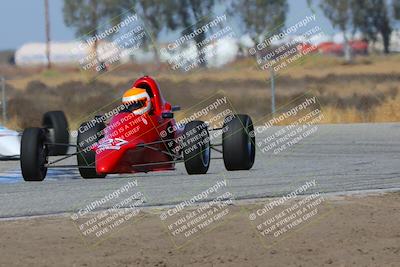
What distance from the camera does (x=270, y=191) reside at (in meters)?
15.8

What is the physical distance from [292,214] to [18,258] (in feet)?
12.4

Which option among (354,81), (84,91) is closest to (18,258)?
(84,91)

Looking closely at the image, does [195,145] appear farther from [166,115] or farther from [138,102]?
[138,102]

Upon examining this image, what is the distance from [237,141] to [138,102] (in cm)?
155

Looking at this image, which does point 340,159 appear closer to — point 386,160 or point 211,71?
point 386,160

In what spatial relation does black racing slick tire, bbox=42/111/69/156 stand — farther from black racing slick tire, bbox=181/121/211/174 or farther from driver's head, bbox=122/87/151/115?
black racing slick tire, bbox=181/121/211/174

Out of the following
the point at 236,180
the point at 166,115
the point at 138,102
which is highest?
the point at 138,102

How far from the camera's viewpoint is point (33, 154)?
16719 millimetres

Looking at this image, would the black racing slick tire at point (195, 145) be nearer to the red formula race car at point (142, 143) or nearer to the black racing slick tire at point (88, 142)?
the red formula race car at point (142, 143)

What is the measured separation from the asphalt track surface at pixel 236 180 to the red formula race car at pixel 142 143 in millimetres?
261

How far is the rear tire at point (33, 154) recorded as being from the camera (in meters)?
16.7

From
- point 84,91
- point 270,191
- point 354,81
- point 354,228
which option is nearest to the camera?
point 354,228

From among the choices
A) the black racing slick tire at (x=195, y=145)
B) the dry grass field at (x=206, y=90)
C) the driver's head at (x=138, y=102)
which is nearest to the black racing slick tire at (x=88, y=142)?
the driver's head at (x=138, y=102)

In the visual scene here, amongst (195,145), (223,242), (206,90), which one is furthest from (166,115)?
(206,90)
